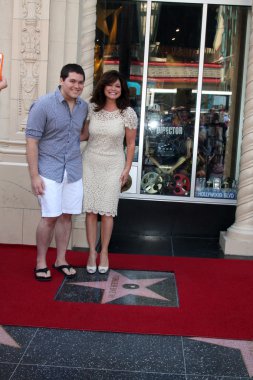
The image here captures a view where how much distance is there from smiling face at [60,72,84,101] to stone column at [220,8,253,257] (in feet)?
7.68

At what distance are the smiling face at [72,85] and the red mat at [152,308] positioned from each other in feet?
5.21

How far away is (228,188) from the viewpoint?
7.62 metres

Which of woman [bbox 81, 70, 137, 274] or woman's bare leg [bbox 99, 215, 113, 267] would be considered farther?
woman's bare leg [bbox 99, 215, 113, 267]

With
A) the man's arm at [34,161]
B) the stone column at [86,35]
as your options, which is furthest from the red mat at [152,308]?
the stone column at [86,35]

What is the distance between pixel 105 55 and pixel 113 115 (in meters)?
2.71

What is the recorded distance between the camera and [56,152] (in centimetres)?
481

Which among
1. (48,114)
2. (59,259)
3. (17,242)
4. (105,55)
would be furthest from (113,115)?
(105,55)

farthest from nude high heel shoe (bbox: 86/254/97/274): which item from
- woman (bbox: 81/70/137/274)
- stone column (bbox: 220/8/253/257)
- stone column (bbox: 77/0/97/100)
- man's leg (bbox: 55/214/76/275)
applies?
stone column (bbox: 77/0/97/100)

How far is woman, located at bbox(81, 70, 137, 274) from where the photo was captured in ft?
16.3

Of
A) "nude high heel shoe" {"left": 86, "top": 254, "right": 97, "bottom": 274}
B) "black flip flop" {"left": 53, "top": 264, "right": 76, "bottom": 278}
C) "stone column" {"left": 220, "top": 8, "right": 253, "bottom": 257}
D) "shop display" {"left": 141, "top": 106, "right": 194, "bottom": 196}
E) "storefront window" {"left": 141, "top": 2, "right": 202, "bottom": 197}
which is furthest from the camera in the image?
"shop display" {"left": 141, "top": 106, "right": 194, "bottom": 196}

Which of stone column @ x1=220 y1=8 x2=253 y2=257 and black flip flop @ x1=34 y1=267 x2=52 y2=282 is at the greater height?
stone column @ x1=220 y1=8 x2=253 y2=257

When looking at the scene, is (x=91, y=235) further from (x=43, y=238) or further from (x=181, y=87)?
(x=181, y=87)

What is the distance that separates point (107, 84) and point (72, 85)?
0.37 meters

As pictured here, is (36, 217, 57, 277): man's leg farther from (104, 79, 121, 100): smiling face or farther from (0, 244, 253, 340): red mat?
(104, 79, 121, 100): smiling face
